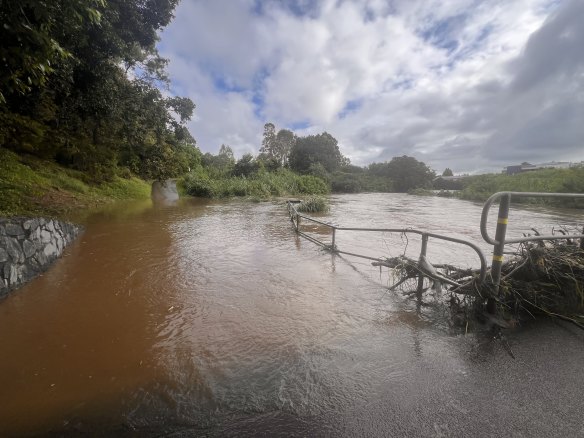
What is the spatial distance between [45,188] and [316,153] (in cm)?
3861

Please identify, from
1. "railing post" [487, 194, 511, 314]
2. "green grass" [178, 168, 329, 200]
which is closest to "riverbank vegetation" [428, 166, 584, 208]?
"green grass" [178, 168, 329, 200]

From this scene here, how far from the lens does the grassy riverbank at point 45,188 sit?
9203 mm

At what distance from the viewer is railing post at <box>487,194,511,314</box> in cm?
286

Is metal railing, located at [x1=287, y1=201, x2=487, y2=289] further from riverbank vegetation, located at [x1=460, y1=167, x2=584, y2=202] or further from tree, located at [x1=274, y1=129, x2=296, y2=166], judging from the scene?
tree, located at [x1=274, y1=129, x2=296, y2=166]

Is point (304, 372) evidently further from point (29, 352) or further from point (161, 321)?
point (29, 352)

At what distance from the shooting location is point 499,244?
2.90 metres

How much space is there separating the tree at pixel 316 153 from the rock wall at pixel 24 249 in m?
38.4

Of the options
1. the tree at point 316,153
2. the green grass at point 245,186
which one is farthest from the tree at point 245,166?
the tree at point 316,153

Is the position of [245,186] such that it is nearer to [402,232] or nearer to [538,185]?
[402,232]

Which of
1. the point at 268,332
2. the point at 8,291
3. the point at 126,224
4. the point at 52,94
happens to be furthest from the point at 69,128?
the point at 268,332

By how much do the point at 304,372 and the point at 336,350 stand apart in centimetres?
45

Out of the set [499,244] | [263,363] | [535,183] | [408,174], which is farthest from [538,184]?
[263,363]

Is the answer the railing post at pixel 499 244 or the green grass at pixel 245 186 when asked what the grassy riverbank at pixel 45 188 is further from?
the railing post at pixel 499 244

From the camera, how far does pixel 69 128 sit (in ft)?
41.1
